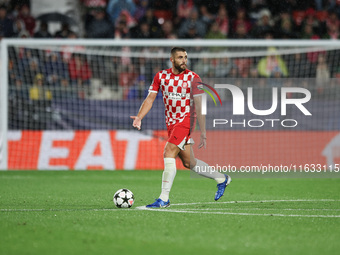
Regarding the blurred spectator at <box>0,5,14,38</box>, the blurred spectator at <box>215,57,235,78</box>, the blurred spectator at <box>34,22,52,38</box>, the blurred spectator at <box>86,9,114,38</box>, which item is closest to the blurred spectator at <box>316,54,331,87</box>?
the blurred spectator at <box>215,57,235,78</box>

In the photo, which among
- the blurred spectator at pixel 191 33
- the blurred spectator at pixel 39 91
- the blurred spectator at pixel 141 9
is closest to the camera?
the blurred spectator at pixel 39 91

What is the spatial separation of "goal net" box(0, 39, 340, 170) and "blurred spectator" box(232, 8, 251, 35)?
3046 mm

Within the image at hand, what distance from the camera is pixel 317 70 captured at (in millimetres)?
17266

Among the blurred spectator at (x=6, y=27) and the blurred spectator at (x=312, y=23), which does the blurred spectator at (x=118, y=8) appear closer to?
the blurred spectator at (x=6, y=27)

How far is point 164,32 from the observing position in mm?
19625

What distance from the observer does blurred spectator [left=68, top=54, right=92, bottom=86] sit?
17031 mm

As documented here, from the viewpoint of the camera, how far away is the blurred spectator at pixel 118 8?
2033cm

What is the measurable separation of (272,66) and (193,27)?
324 centimetres

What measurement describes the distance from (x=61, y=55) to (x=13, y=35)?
264 cm

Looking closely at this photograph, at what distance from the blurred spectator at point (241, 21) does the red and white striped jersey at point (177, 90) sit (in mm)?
11789

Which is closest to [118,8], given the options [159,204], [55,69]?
[55,69]

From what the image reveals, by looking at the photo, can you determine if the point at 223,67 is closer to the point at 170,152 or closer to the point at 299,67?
the point at 299,67

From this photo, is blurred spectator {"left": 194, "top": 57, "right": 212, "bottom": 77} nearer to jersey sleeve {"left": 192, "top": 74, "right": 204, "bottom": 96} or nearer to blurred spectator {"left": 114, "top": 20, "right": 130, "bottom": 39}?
blurred spectator {"left": 114, "top": 20, "right": 130, "bottom": 39}

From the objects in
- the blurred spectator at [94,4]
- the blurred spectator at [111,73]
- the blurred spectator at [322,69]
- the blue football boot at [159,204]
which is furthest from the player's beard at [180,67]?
the blurred spectator at [94,4]
